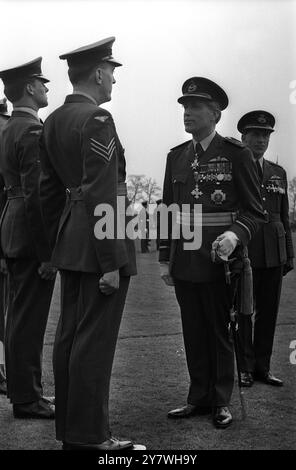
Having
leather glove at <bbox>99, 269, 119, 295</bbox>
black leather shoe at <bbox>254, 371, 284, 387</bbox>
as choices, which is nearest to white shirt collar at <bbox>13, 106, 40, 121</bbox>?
leather glove at <bbox>99, 269, 119, 295</bbox>

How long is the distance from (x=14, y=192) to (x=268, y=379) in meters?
2.31

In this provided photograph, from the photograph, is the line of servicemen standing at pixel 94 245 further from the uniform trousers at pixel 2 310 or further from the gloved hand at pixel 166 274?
the uniform trousers at pixel 2 310

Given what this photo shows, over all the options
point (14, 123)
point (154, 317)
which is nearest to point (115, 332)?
point (14, 123)

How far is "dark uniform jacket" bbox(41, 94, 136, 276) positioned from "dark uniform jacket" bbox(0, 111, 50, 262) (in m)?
0.59

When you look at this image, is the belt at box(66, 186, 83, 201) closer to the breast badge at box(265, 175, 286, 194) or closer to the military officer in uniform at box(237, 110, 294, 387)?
the military officer in uniform at box(237, 110, 294, 387)

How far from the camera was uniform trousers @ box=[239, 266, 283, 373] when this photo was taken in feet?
17.8

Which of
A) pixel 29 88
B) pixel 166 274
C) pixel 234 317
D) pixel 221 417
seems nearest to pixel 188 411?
pixel 221 417

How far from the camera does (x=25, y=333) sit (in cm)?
452

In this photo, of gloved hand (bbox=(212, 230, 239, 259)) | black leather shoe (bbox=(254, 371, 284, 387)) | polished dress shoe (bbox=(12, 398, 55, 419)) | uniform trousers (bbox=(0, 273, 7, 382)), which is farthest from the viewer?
uniform trousers (bbox=(0, 273, 7, 382))

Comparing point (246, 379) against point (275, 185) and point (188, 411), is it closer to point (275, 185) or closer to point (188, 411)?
point (188, 411)

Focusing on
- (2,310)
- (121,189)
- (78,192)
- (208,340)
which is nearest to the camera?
(78,192)

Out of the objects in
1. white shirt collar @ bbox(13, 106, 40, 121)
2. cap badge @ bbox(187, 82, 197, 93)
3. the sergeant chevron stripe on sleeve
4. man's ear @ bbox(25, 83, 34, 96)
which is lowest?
the sergeant chevron stripe on sleeve

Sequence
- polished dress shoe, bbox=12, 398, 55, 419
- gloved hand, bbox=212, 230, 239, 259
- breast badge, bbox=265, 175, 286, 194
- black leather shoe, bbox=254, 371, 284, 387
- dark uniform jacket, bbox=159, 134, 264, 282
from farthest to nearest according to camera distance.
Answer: breast badge, bbox=265, 175, 286, 194, black leather shoe, bbox=254, 371, 284, 387, polished dress shoe, bbox=12, 398, 55, 419, dark uniform jacket, bbox=159, 134, 264, 282, gloved hand, bbox=212, 230, 239, 259

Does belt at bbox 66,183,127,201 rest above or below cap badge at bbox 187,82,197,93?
below
